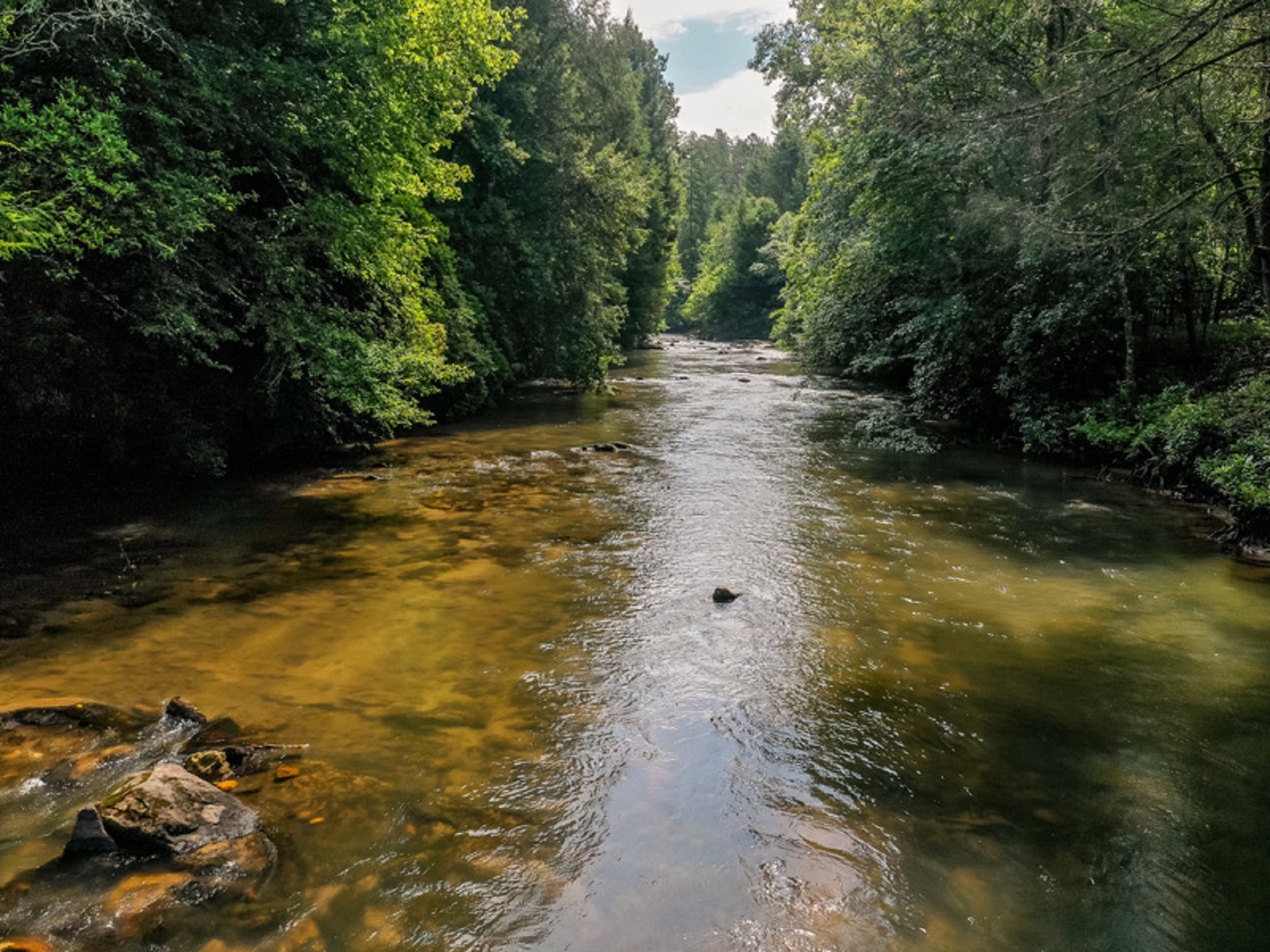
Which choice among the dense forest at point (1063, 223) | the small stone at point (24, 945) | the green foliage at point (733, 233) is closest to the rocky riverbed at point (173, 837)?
the small stone at point (24, 945)

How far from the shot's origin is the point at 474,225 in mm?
21266

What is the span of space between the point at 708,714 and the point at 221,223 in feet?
35.0

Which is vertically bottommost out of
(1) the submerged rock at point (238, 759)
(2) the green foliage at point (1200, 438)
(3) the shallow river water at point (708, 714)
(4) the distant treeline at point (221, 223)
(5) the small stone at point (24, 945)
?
(3) the shallow river water at point (708, 714)

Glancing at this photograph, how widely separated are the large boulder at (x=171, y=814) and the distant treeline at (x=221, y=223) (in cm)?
576

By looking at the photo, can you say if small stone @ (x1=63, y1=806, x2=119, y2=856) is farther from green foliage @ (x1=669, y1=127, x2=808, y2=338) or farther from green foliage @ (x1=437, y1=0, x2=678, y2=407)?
green foliage @ (x1=669, y1=127, x2=808, y2=338)

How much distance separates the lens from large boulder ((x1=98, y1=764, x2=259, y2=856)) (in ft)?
12.8

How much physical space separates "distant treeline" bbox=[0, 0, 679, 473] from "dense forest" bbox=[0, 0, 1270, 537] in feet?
0.17

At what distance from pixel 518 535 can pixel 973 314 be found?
11410mm

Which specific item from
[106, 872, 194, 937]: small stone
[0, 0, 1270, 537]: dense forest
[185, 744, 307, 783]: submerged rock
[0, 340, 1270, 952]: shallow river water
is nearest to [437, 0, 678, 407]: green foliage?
[0, 0, 1270, 537]: dense forest

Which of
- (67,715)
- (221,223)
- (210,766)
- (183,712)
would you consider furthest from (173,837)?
(221,223)

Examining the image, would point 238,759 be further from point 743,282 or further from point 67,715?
point 743,282

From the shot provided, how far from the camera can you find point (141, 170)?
9383mm

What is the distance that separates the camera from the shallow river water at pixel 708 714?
12.3ft

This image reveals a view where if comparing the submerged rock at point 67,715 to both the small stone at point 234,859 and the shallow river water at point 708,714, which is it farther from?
the small stone at point 234,859
